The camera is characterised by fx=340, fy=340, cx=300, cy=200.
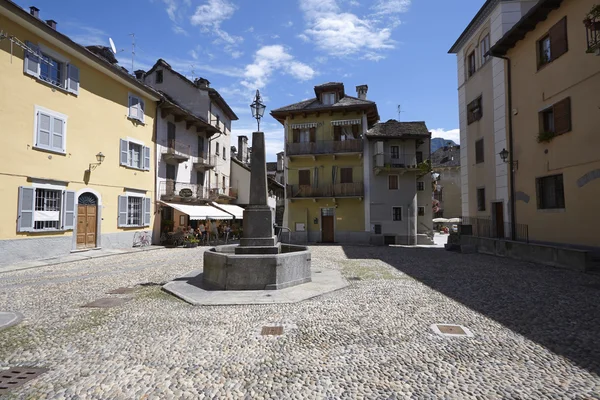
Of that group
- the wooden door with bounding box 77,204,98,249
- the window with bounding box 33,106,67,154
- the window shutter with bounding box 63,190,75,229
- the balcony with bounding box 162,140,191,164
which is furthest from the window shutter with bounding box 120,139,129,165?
the window shutter with bounding box 63,190,75,229

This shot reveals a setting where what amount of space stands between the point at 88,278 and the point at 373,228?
20518mm

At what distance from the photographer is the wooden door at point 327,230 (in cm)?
2781

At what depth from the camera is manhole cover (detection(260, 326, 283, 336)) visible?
17.0ft

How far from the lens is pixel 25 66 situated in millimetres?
14016

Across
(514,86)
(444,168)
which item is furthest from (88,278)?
(444,168)

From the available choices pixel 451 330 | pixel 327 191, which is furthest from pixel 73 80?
pixel 451 330

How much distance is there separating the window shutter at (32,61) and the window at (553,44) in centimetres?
2090

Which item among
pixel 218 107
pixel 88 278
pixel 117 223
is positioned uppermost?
pixel 218 107

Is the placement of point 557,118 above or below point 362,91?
below

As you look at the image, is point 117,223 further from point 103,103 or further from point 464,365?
point 464,365

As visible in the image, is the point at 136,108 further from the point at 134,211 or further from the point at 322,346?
the point at 322,346

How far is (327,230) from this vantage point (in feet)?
91.5

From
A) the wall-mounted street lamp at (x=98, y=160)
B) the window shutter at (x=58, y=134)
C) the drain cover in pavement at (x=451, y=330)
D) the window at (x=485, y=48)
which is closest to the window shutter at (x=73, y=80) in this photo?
the window shutter at (x=58, y=134)

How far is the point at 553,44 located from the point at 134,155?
21.8 m
